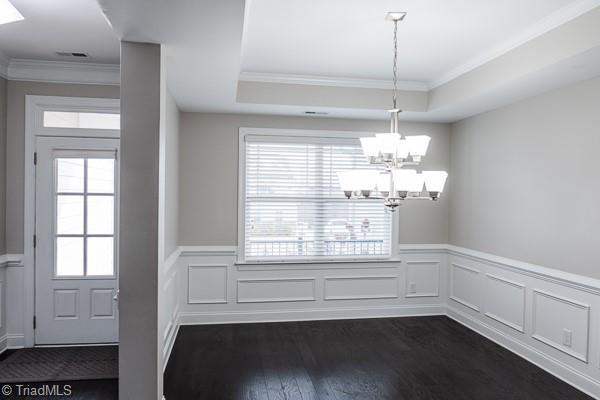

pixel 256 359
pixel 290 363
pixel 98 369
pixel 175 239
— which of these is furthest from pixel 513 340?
pixel 98 369

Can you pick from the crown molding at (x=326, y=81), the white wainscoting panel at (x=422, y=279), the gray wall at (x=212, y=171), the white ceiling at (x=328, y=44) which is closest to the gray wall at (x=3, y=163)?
the white ceiling at (x=328, y=44)

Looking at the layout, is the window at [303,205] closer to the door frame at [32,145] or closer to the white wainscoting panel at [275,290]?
the white wainscoting panel at [275,290]

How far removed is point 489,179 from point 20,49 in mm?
4583

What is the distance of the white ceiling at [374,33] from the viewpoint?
2.58m

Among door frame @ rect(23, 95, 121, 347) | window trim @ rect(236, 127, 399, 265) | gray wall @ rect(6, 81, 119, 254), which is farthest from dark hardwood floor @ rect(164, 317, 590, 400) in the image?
gray wall @ rect(6, 81, 119, 254)

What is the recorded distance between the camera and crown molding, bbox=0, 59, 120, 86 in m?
3.62

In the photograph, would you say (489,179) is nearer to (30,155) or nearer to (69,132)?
(69,132)

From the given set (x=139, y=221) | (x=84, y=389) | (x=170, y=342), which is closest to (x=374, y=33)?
(x=139, y=221)

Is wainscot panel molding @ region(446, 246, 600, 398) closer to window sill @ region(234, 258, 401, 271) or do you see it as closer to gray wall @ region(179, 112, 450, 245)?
window sill @ region(234, 258, 401, 271)

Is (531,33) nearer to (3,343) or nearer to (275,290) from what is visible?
(275,290)

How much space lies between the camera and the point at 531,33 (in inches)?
115

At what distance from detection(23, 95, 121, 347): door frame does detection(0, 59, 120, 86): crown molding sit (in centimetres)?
17

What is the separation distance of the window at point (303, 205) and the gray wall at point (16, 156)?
2115 mm

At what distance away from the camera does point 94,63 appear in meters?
3.66
